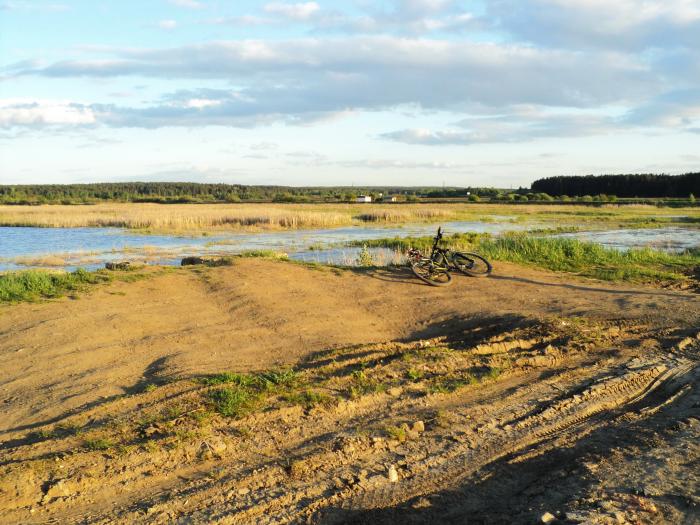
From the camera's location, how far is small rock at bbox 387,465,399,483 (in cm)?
500

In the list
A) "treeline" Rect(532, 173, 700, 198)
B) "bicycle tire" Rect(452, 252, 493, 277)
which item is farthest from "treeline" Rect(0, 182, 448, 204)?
"bicycle tire" Rect(452, 252, 493, 277)

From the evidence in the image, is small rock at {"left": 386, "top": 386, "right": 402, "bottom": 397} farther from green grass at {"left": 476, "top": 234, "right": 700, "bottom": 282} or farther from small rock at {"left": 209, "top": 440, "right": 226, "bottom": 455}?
green grass at {"left": 476, "top": 234, "right": 700, "bottom": 282}

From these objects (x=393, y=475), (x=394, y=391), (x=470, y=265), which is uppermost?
(x=470, y=265)

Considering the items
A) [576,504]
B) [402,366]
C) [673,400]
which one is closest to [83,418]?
[402,366]

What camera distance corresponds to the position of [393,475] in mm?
5031

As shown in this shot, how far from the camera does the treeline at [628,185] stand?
314 ft

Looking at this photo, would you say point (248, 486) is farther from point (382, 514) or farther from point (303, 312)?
point (303, 312)

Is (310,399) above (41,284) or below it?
below

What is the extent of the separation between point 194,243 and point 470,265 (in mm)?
20636

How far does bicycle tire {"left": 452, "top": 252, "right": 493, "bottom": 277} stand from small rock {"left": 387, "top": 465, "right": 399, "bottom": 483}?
30.9 ft

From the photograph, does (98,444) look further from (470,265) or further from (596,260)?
(596,260)

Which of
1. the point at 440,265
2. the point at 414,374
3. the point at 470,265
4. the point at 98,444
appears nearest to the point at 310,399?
the point at 414,374

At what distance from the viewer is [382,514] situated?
4.47 m

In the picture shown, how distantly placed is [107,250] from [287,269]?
57.6ft
